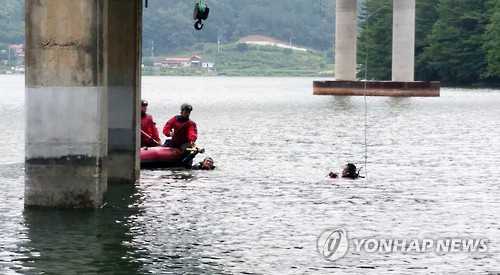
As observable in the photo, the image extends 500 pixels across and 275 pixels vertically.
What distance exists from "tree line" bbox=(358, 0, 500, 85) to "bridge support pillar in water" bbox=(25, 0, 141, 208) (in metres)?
127

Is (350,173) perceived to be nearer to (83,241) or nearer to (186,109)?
(186,109)

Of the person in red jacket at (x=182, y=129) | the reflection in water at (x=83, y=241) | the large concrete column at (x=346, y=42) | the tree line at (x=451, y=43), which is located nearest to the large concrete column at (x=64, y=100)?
the reflection in water at (x=83, y=241)

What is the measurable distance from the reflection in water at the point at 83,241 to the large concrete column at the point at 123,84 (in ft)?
10.6

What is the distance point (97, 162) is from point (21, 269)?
233 inches

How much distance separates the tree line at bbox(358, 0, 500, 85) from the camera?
509ft

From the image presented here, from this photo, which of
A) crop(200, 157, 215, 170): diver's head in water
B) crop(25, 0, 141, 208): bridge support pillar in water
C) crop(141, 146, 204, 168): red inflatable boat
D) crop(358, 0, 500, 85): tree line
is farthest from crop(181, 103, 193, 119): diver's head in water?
crop(358, 0, 500, 85): tree line

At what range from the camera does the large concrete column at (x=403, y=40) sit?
12425cm

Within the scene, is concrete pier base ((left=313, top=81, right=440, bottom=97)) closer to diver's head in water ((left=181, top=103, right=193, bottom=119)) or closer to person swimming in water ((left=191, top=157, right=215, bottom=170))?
person swimming in water ((left=191, top=157, right=215, bottom=170))

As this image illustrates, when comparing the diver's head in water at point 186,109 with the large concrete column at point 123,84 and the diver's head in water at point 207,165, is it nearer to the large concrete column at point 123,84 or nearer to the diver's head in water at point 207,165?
the large concrete column at point 123,84

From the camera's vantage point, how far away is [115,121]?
30.3 meters

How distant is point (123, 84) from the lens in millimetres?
30219

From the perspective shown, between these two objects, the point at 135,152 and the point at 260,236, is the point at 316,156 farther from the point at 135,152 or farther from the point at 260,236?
the point at 260,236

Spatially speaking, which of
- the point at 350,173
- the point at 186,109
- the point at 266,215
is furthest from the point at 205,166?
the point at 266,215

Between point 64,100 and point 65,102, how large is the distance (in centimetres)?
4
